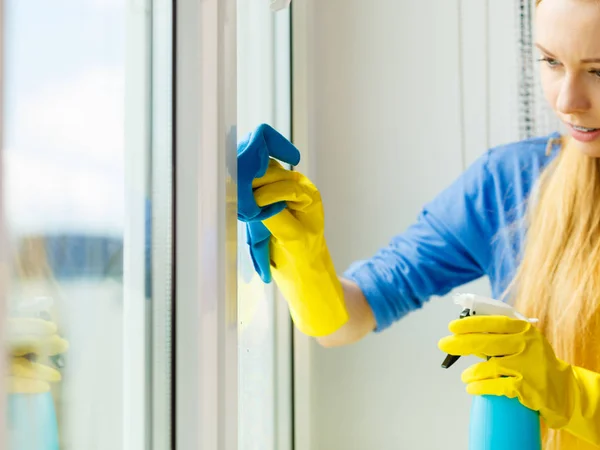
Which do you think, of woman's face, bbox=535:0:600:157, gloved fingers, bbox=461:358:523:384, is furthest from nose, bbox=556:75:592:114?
gloved fingers, bbox=461:358:523:384

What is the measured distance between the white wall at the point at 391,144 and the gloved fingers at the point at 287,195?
0.49 m

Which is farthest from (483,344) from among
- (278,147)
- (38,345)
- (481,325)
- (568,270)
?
(38,345)

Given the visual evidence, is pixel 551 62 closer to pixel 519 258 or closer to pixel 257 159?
pixel 519 258

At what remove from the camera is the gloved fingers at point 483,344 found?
81 cm

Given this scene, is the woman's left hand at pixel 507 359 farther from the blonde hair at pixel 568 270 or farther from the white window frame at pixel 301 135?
the white window frame at pixel 301 135

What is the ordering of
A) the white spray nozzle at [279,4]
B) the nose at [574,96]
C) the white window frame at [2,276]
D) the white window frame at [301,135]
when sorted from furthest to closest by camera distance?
1. the white window frame at [301,135]
2. the nose at [574,96]
3. the white spray nozzle at [279,4]
4. the white window frame at [2,276]

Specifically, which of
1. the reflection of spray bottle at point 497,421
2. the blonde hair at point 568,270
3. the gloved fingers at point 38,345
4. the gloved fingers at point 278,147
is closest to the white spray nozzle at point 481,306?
the reflection of spray bottle at point 497,421

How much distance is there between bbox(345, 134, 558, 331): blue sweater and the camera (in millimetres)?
1084

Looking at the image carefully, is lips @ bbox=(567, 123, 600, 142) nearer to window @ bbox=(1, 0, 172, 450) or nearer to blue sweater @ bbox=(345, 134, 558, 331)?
blue sweater @ bbox=(345, 134, 558, 331)

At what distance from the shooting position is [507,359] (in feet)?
2.69

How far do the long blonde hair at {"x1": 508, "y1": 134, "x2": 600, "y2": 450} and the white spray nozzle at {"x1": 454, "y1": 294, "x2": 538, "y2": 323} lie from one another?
0.15m

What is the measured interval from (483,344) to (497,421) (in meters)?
0.09

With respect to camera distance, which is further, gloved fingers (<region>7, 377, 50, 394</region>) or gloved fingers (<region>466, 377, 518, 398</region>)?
gloved fingers (<region>466, 377, 518, 398</region>)

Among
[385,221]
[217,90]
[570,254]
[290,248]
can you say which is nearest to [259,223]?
[290,248]
